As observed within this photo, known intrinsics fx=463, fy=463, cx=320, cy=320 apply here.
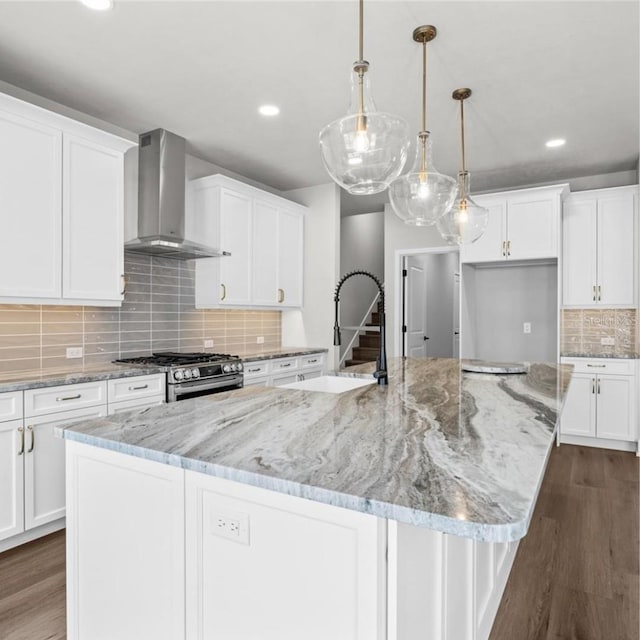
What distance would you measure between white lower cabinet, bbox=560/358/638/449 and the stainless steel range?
3.08m

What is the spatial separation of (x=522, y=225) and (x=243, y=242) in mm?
2751

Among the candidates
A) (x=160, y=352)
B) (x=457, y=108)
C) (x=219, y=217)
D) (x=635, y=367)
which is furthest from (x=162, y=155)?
(x=635, y=367)

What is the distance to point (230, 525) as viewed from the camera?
43.9 inches

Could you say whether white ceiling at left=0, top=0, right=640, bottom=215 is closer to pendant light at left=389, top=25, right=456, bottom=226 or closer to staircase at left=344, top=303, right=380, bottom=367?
pendant light at left=389, top=25, right=456, bottom=226

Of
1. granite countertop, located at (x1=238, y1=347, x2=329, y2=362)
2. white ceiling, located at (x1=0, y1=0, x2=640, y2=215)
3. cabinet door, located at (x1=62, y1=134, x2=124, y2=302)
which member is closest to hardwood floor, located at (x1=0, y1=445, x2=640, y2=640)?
cabinet door, located at (x1=62, y1=134, x2=124, y2=302)

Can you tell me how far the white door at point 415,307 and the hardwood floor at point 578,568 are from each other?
2.77 metres

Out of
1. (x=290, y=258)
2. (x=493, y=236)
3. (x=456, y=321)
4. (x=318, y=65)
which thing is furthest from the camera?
(x=456, y=321)

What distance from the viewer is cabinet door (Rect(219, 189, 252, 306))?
4.07 metres

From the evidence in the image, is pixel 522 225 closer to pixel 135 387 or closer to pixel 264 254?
pixel 264 254

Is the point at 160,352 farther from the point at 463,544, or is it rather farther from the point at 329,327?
the point at 463,544

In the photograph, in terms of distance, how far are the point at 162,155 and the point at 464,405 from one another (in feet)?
9.84

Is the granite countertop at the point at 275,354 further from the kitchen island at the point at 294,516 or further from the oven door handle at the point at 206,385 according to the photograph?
the kitchen island at the point at 294,516

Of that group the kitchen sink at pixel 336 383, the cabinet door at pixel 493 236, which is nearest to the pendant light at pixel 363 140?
the kitchen sink at pixel 336 383

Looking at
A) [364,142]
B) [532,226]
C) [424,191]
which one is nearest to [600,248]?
[532,226]
